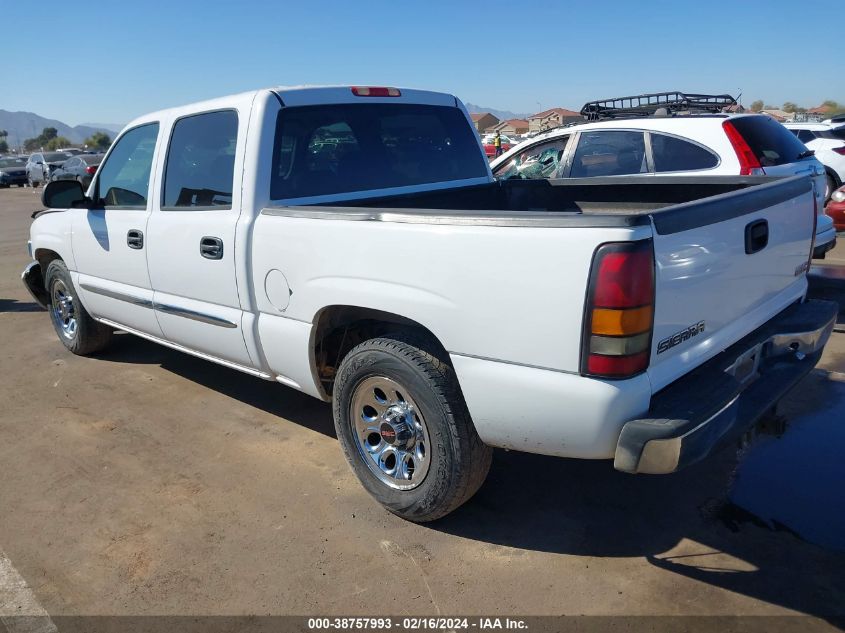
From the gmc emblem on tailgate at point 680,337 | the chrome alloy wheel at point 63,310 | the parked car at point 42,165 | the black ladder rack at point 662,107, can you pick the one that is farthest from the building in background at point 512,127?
the gmc emblem on tailgate at point 680,337

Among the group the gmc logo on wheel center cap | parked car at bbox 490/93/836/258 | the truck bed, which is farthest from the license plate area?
parked car at bbox 490/93/836/258

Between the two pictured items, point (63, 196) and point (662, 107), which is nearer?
point (63, 196)

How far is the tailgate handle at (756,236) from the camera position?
2934 millimetres

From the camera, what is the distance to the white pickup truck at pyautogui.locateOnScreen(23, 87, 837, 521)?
247 centimetres

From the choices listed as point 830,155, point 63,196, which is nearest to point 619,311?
point 63,196

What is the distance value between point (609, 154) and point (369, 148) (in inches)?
143

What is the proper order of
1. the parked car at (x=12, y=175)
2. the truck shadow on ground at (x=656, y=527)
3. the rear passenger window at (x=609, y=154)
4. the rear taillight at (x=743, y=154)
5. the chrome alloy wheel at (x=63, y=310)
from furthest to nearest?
the parked car at (x=12, y=175), the rear passenger window at (x=609, y=154), the rear taillight at (x=743, y=154), the chrome alloy wheel at (x=63, y=310), the truck shadow on ground at (x=656, y=527)

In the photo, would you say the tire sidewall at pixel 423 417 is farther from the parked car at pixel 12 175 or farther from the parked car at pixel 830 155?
the parked car at pixel 12 175

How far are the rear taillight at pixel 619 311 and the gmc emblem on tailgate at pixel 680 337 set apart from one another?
0.33ft

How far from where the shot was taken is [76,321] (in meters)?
5.71

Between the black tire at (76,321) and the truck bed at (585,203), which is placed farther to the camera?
the black tire at (76,321)

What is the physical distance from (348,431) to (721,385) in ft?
5.59

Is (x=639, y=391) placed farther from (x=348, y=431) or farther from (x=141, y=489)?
(x=141, y=489)

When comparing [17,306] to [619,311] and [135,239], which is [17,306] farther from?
[619,311]
